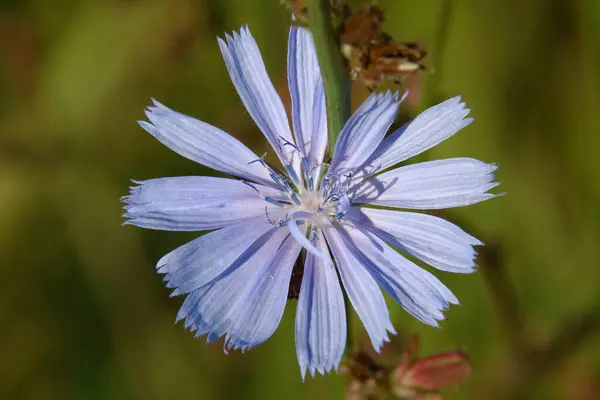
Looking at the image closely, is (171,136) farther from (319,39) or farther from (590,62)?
(590,62)

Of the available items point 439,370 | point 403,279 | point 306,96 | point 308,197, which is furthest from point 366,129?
point 439,370

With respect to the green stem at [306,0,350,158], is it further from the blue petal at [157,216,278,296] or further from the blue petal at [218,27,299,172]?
the blue petal at [157,216,278,296]

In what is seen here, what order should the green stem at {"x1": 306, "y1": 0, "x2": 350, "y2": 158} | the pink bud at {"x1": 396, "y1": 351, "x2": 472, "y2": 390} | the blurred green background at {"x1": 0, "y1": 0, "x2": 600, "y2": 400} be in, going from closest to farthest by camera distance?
the green stem at {"x1": 306, "y1": 0, "x2": 350, "y2": 158}, the pink bud at {"x1": 396, "y1": 351, "x2": 472, "y2": 390}, the blurred green background at {"x1": 0, "y1": 0, "x2": 600, "y2": 400}

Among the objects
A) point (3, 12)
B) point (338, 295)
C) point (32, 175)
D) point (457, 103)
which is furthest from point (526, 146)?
point (3, 12)

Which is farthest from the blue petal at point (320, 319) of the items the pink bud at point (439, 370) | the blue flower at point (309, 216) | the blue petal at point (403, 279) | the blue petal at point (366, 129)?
the pink bud at point (439, 370)

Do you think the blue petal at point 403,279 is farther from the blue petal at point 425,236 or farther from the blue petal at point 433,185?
the blue petal at point 433,185

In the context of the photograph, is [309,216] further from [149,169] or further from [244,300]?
[149,169]

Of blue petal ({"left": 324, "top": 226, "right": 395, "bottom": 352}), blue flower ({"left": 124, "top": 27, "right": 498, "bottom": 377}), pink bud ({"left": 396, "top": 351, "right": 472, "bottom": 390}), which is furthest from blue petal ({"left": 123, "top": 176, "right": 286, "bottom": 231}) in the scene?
pink bud ({"left": 396, "top": 351, "right": 472, "bottom": 390})
